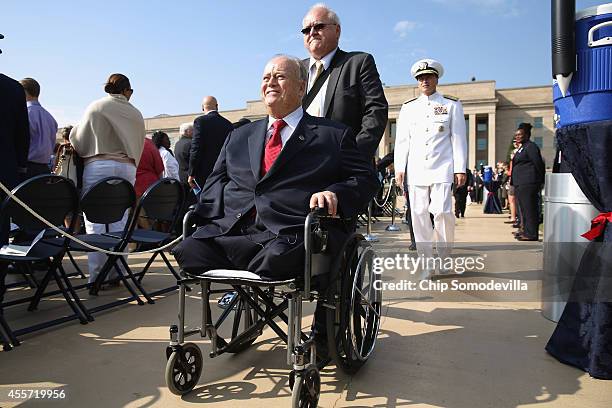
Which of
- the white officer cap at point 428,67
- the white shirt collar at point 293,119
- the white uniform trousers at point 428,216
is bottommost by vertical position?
the white uniform trousers at point 428,216

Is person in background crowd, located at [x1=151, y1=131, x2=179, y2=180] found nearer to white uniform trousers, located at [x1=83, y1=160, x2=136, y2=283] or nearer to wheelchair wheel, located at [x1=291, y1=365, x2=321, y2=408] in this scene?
white uniform trousers, located at [x1=83, y1=160, x2=136, y2=283]

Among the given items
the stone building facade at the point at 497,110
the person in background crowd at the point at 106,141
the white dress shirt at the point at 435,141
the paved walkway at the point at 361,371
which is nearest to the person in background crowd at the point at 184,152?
the person in background crowd at the point at 106,141

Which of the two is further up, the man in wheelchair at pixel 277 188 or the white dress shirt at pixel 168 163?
the white dress shirt at pixel 168 163

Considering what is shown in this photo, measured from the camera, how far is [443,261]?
17.0 ft

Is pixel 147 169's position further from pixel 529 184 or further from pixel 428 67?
pixel 529 184

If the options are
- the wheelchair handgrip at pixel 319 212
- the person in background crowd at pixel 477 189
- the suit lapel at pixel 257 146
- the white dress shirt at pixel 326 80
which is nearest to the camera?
the wheelchair handgrip at pixel 319 212

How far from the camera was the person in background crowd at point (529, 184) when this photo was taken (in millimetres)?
7996

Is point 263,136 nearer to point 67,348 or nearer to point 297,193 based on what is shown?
point 297,193

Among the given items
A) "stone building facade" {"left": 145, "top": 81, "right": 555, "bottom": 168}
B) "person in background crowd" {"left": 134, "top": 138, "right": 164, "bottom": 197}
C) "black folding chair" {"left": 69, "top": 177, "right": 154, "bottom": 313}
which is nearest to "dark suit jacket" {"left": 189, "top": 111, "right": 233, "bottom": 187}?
"person in background crowd" {"left": 134, "top": 138, "right": 164, "bottom": 197}

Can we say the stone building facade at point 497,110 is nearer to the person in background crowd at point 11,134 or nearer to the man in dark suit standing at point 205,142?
the man in dark suit standing at point 205,142

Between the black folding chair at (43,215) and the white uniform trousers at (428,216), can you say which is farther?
the white uniform trousers at (428,216)

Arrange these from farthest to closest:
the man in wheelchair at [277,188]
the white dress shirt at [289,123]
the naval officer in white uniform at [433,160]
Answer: the naval officer in white uniform at [433,160] → the white dress shirt at [289,123] → the man in wheelchair at [277,188]

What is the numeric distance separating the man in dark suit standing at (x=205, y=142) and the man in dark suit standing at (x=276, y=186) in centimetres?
338
